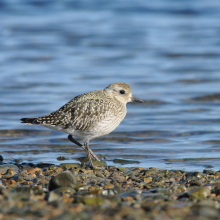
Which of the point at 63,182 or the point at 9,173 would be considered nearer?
the point at 63,182

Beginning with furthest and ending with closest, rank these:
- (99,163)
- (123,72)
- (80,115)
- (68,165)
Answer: (123,72) → (99,163) → (68,165) → (80,115)

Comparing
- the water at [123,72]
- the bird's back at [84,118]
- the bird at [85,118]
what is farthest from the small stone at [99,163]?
the bird's back at [84,118]

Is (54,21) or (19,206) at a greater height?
(54,21)

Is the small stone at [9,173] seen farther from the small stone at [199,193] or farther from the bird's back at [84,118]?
the small stone at [199,193]

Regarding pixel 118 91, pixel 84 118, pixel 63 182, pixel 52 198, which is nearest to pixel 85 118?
pixel 84 118

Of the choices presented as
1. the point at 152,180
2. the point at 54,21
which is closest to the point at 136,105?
the point at 152,180

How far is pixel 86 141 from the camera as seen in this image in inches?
314

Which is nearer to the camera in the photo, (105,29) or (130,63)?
(130,63)

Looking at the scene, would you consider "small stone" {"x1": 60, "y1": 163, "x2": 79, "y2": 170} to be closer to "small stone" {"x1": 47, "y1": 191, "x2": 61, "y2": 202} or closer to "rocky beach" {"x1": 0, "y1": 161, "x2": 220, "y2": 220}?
"rocky beach" {"x1": 0, "y1": 161, "x2": 220, "y2": 220}

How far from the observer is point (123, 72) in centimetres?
1706

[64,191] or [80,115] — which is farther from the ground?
[80,115]

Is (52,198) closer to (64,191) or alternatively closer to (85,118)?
(64,191)

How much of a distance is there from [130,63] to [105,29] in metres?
8.30

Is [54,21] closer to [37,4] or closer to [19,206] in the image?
[37,4]
